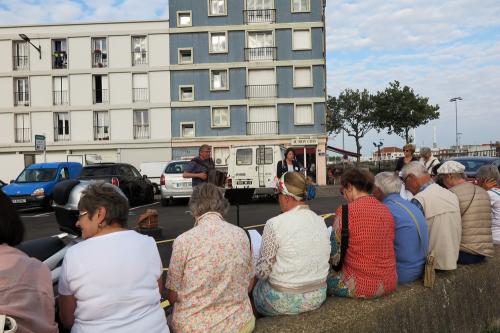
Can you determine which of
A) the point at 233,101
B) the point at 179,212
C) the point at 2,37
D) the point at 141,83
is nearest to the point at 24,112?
the point at 2,37

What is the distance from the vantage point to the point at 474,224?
174 inches

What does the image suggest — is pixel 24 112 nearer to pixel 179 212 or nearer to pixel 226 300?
pixel 179 212

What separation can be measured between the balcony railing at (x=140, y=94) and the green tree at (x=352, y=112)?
1896 centimetres

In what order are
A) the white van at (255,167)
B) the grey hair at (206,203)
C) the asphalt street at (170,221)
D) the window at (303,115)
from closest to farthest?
the grey hair at (206,203)
the asphalt street at (170,221)
the white van at (255,167)
the window at (303,115)

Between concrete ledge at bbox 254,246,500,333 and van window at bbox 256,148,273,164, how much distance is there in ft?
42.9

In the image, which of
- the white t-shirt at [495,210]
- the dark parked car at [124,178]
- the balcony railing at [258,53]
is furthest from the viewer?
the balcony railing at [258,53]

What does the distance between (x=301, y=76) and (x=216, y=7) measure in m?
8.68

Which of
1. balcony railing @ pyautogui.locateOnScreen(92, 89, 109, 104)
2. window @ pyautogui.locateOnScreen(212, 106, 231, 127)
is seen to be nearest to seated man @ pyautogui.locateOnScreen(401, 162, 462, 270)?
window @ pyautogui.locateOnScreen(212, 106, 231, 127)

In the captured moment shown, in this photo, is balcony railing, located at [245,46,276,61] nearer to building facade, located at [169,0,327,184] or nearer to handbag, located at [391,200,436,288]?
building facade, located at [169,0,327,184]

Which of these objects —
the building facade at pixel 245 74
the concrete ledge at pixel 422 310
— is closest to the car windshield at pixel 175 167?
the concrete ledge at pixel 422 310

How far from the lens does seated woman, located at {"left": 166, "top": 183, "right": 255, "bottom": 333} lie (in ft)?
8.81

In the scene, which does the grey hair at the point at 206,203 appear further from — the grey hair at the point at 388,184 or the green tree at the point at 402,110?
the green tree at the point at 402,110

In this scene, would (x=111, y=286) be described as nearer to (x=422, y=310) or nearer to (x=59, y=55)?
(x=422, y=310)

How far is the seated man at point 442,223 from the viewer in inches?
162
